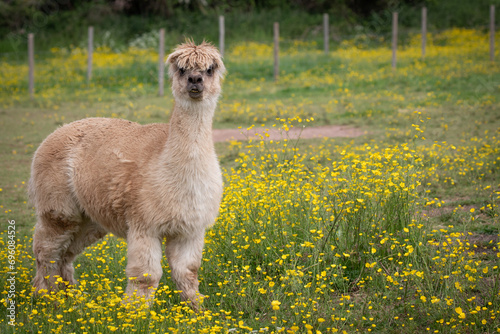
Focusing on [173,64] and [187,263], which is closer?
[187,263]

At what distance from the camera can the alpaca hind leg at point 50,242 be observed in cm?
518

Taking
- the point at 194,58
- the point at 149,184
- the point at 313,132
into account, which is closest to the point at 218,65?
the point at 194,58

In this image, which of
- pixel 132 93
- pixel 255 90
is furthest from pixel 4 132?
pixel 255 90

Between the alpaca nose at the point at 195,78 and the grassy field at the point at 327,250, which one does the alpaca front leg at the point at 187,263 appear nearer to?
the grassy field at the point at 327,250

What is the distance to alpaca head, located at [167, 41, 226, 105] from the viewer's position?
450 centimetres

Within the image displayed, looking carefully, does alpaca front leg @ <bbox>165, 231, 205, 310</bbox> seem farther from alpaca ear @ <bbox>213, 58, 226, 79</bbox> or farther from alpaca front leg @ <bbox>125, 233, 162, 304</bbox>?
alpaca ear @ <bbox>213, 58, 226, 79</bbox>

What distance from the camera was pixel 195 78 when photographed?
4465mm

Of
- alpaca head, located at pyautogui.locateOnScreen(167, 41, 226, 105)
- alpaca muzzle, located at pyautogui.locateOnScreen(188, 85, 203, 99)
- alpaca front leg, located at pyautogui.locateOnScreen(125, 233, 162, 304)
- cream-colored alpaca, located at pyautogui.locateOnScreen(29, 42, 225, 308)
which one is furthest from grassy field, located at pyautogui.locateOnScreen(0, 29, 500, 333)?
alpaca muzzle, located at pyautogui.locateOnScreen(188, 85, 203, 99)

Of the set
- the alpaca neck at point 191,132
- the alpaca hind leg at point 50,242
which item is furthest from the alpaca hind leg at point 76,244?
the alpaca neck at point 191,132

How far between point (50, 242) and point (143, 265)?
1.17 metres

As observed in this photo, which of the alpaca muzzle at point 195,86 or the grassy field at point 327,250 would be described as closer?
the grassy field at point 327,250

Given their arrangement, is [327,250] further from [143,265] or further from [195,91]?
[195,91]

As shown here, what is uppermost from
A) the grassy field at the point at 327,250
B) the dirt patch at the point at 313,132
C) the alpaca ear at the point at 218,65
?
the alpaca ear at the point at 218,65

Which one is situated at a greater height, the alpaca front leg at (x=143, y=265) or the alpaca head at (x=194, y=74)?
the alpaca head at (x=194, y=74)
